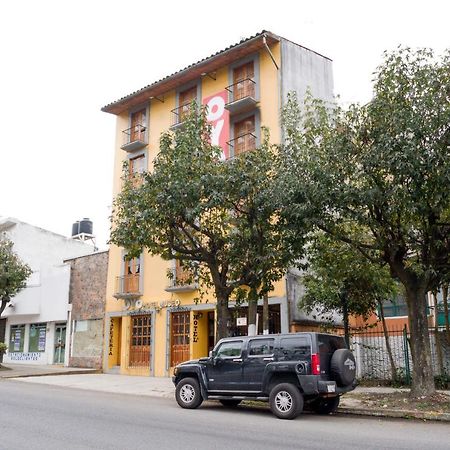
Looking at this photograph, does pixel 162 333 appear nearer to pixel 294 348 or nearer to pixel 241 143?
pixel 241 143

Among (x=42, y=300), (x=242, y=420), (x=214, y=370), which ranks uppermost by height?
(x=42, y=300)

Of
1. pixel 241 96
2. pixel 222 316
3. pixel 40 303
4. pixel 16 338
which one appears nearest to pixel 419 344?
pixel 222 316

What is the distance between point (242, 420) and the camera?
429 inches

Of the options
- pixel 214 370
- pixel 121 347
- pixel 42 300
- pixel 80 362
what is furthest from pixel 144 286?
pixel 214 370

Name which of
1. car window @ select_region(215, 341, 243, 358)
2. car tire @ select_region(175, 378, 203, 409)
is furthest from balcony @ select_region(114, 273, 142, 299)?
car window @ select_region(215, 341, 243, 358)

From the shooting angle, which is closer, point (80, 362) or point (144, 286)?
point (144, 286)

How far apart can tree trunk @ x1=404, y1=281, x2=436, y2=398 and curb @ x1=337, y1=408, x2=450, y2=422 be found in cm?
146

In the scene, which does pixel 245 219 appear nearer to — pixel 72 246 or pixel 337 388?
pixel 337 388

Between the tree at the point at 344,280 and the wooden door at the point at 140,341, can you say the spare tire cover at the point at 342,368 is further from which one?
the wooden door at the point at 140,341

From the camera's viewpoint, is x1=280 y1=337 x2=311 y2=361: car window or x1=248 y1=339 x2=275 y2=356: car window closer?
x1=280 y1=337 x2=311 y2=361: car window

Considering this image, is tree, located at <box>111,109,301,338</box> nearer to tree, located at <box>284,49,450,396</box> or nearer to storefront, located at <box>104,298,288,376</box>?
tree, located at <box>284,49,450,396</box>

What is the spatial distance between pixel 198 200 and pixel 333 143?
401cm

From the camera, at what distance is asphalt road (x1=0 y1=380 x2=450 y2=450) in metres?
8.09

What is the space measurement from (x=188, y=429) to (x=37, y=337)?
23679 millimetres
